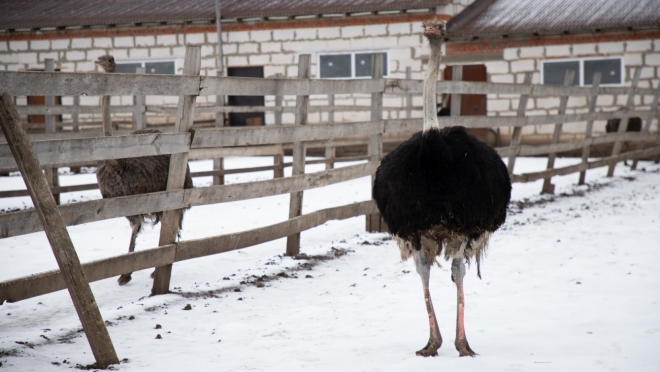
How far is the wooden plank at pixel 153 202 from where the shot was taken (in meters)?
3.78

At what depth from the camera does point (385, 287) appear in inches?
211

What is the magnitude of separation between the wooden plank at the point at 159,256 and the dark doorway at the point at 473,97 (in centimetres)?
1141

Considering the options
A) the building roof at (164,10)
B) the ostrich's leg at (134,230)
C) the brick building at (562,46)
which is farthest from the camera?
the building roof at (164,10)

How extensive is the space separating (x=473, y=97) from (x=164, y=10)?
7882mm

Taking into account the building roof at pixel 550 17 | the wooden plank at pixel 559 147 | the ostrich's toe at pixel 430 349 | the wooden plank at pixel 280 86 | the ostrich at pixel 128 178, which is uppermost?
the building roof at pixel 550 17

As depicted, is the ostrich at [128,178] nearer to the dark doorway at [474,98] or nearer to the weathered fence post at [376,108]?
the weathered fence post at [376,108]

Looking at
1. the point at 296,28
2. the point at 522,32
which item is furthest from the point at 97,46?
the point at 522,32

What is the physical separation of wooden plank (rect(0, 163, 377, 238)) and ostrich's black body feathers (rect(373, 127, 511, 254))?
1.55m

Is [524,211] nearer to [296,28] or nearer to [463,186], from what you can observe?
[463,186]

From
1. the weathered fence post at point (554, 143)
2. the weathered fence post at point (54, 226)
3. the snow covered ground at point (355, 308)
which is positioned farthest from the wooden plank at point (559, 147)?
the weathered fence post at point (54, 226)

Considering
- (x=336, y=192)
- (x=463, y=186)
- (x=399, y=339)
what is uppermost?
(x=463, y=186)

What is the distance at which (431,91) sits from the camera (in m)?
4.09

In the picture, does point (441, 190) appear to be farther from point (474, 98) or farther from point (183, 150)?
point (474, 98)

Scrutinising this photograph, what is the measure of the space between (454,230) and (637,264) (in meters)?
2.73
